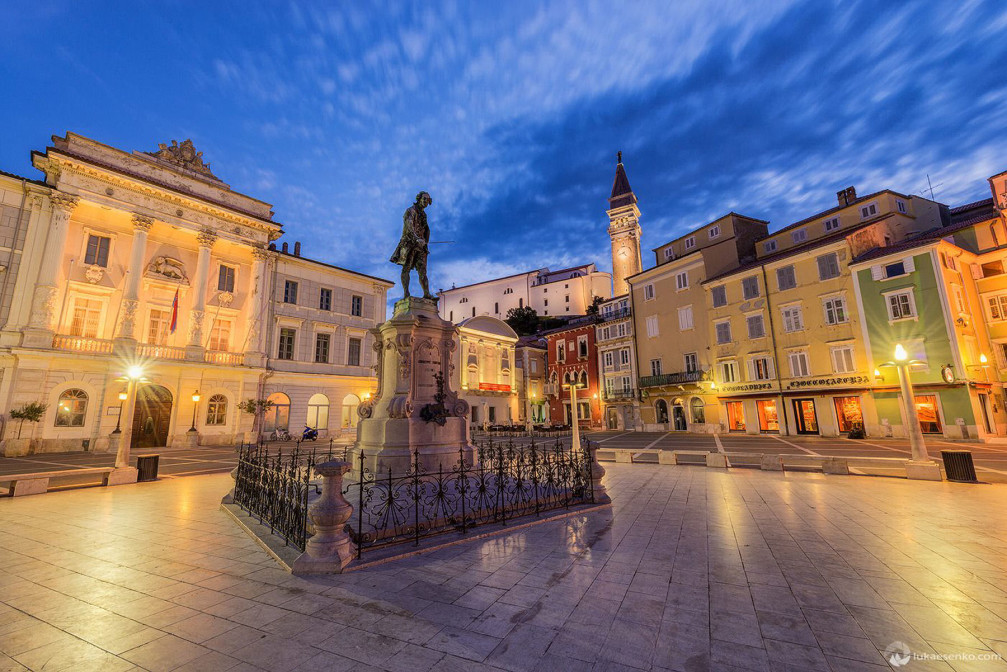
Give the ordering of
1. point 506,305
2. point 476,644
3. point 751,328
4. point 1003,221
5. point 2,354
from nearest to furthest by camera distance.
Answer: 1. point 476,644
2. point 2,354
3. point 1003,221
4. point 751,328
5. point 506,305

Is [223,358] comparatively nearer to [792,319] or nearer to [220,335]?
[220,335]

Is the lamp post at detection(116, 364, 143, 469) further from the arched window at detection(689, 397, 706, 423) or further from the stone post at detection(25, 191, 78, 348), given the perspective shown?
the arched window at detection(689, 397, 706, 423)

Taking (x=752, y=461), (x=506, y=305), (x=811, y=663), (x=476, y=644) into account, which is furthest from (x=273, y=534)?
(x=506, y=305)

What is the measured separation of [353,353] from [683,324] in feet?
93.4

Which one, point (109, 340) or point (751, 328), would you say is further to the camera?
point (751, 328)

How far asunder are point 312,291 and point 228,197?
324 inches

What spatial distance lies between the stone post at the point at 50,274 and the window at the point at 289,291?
37.0 ft

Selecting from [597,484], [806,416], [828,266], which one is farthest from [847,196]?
[597,484]

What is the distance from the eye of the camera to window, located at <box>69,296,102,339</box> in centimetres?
2212

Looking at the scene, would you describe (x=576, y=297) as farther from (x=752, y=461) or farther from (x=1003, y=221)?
(x=752, y=461)

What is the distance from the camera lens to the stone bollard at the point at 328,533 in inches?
193

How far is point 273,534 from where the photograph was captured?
6.41 meters

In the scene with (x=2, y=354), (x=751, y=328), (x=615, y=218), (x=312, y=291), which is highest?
(x=615, y=218)

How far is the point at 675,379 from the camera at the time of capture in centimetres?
3438
